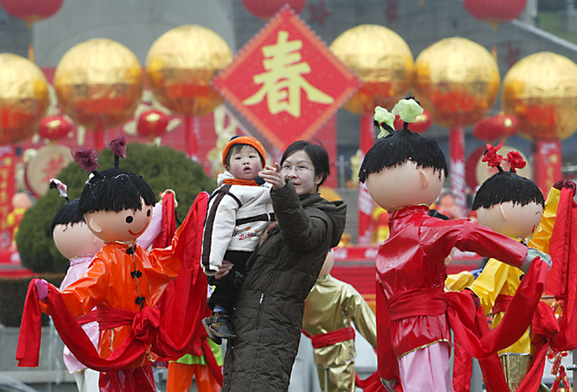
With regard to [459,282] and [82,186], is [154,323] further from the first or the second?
[82,186]

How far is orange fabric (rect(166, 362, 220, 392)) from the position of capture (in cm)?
455

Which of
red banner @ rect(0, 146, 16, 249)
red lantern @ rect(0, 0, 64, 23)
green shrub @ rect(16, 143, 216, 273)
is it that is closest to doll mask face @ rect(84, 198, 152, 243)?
green shrub @ rect(16, 143, 216, 273)

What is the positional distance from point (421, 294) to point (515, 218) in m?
1.06

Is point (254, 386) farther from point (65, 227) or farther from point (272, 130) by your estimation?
point (272, 130)

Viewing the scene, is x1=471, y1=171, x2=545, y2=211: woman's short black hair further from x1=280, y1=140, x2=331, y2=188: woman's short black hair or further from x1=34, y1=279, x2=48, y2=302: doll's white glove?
x1=34, y1=279, x2=48, y2=302: doll's white glove

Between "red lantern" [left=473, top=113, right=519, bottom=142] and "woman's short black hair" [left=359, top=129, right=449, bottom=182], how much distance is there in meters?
10.6

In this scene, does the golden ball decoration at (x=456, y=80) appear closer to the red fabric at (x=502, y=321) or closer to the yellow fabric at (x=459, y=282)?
the yellow fabric at (x=459, y=282)

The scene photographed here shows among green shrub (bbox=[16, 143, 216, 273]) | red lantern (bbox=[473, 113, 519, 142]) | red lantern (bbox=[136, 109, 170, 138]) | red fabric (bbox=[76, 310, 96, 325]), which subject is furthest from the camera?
red lantern (bbox=[136, 109, 170, 138])

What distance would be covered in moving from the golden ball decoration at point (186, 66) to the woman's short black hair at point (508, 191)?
843cm

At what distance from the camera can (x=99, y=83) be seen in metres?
12.0

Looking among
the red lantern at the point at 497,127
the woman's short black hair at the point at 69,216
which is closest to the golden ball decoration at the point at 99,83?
the red lantern at the point at 497,127

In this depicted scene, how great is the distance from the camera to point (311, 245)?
3.05 metres

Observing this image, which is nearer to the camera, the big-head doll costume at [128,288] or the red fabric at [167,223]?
the big-head doll costume at [128,288]

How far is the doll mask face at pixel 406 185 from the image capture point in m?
3.24
